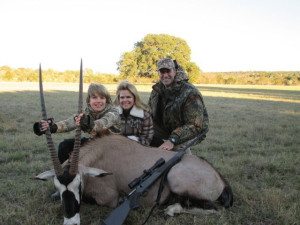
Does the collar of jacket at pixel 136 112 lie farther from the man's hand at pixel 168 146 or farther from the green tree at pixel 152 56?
the green tree at pixel 152 56

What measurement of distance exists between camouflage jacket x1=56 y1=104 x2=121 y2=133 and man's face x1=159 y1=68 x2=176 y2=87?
1.16 m

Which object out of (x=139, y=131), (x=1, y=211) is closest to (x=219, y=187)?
(x=139, y=131)

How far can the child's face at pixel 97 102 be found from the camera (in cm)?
616

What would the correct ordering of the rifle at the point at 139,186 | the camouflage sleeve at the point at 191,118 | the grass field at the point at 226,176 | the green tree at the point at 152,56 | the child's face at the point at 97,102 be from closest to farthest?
the rifle at the point at 139,186 < the grass field at the point at 226,176 < the child's face at the point at 97,102 < the camouflage sleeve at the point at 191,118 < the green tree at the point at 152,56

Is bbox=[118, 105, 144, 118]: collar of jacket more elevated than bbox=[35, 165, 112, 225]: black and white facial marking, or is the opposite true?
bbox=[118, 105, 144, 118]: collar of jacket

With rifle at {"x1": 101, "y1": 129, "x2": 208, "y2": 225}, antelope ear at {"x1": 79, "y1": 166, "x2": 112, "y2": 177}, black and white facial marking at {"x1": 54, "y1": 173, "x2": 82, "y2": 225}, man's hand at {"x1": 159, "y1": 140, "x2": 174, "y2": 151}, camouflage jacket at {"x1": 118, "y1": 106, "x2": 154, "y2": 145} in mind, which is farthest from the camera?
camouflage jacket at {"x1": 118, "y1": 106, "x2": 154, "y2": 145}

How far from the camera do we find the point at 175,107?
6.94m

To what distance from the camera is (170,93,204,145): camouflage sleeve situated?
257 inches

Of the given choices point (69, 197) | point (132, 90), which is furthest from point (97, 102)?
point (69, 197)

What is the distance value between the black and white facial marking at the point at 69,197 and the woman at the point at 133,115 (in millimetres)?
2153

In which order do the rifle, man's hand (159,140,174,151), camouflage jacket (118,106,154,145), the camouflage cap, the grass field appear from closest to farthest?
the rifle, the grass field, man's hand (159,140,174,151), camouflage jacket (118,106,154,145), the camouflage cap

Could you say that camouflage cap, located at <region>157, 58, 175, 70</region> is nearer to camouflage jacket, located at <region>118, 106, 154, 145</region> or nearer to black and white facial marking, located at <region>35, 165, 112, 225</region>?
camouflage jacket, located at <region>118, 106, 154, 145</region>

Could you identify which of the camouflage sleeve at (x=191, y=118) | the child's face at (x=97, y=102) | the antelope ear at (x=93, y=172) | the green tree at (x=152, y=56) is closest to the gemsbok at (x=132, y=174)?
the antelope ear at (x=93, y=172)

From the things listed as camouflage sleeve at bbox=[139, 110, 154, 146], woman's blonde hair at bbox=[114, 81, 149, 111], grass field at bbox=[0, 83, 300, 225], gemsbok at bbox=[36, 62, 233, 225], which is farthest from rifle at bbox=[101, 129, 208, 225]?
woman's blonde hair at bbox=[114, 81, 149, 111]
